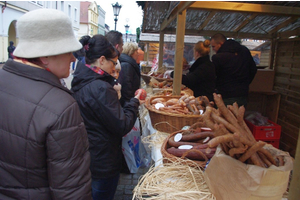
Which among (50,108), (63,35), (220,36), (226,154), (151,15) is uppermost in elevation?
(151,15)

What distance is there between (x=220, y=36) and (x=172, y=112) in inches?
80.8

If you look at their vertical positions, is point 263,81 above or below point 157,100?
above

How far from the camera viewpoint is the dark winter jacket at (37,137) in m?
1.06

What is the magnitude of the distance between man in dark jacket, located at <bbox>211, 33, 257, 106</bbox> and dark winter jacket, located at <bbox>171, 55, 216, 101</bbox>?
8.6 inches

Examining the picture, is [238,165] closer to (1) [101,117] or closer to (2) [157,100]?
(1) [101,117]

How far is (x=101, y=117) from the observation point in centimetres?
191

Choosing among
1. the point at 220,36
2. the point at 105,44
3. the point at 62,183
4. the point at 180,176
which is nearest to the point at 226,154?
the point at 180,176

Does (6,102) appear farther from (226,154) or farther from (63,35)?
(226,154)

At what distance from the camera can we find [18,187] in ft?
3.65

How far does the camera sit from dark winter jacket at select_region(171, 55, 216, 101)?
12.1ft

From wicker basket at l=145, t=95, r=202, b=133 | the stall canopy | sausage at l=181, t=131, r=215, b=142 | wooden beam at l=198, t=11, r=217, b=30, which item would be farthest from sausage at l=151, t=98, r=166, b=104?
wooden beam at l=198, t=11, r=217, b=30

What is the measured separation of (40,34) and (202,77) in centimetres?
290

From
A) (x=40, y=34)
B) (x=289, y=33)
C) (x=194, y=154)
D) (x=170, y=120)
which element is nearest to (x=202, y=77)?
(x=170, y=120)

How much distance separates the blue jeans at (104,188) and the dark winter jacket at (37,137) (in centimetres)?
103
